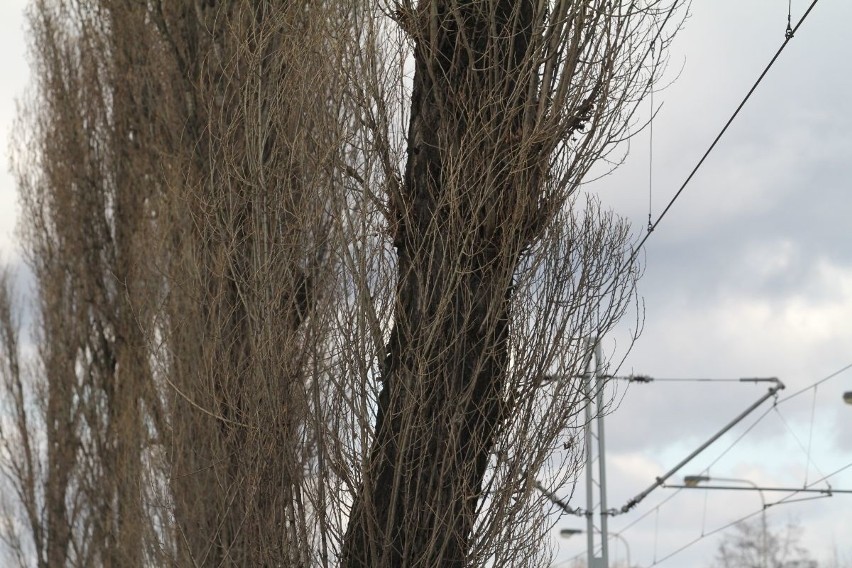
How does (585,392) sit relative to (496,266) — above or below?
below

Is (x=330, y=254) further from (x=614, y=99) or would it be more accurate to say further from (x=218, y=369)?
(x=614, y=99)

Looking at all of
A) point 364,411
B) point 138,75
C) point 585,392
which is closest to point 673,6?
point 585,392

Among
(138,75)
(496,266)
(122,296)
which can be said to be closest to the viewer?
(496,266)

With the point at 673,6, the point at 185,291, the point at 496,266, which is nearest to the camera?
the point at 496,266

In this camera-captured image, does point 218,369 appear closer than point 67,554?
Yes

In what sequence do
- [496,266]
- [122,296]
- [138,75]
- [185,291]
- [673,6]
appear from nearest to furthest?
[496,266] → [673,6] → [185,291] → [138,75] → [122,296]

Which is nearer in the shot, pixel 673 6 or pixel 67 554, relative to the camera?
pixel 673 6

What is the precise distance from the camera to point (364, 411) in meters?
6.81

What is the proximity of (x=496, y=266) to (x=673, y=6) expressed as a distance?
69.6 inches

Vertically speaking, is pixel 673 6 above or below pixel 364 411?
above

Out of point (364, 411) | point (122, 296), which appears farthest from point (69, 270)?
point (364, 411)

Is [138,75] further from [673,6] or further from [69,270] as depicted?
[673,6]

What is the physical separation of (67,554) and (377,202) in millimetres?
8714

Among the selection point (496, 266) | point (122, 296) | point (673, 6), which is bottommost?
point (496, 266)
